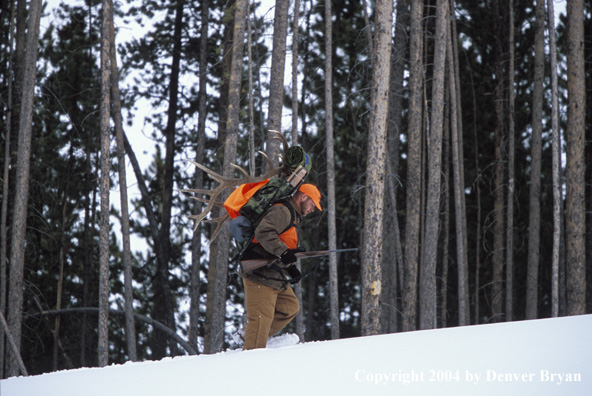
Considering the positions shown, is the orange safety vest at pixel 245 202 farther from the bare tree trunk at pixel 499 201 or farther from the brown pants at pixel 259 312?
the bare tree trunk at pixel 499 201

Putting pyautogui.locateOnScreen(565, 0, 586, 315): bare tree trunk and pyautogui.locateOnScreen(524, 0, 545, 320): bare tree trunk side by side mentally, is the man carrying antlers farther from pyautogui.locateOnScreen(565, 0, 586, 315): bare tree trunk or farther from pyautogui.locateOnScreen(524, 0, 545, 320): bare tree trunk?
pyautogui.locateOnScreen(524, 0, 545, 320): bare tree trunk

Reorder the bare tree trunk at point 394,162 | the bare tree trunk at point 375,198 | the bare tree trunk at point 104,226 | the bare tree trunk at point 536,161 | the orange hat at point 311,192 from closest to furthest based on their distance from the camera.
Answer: the orange hat at point 311,192
the bare tree trunk at point 375,198
the bare tree trunk at point 104,226
the bare tree trunk at point 394,162
the bare tree trunk at point 536,161

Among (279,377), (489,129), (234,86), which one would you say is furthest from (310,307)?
(279,377)

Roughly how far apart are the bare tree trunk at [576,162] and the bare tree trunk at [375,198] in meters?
4.10

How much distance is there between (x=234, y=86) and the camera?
9672 mm

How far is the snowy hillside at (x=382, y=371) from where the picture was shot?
10.4 feet

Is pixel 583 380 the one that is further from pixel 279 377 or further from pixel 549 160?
pixel 549 160

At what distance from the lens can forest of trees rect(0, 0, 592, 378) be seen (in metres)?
10.8

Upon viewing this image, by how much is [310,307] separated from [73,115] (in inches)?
282

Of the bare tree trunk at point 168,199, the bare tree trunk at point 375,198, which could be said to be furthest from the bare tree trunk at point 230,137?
the bare tree trunk at point 168,199

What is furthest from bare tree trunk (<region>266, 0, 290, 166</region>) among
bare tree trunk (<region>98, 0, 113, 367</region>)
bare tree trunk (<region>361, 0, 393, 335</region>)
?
bare tree trunk (<region>98, 0, 113, 367</region>)

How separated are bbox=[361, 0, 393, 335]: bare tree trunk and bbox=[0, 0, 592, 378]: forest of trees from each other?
8.38 ft

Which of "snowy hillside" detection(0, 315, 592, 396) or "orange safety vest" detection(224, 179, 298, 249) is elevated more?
"orange safety vest" detection(224, 179, 298, 249)

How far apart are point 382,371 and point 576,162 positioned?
305 inches
